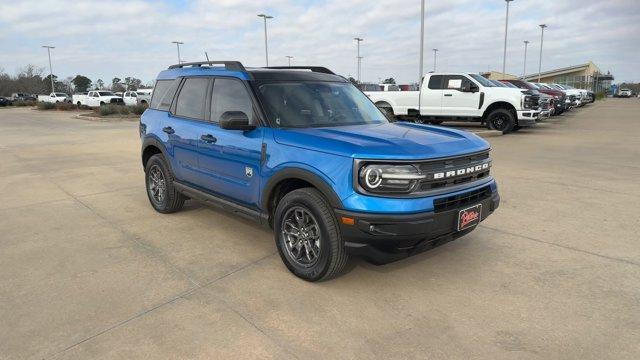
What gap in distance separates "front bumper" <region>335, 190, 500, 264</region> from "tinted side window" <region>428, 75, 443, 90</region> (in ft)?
42.8

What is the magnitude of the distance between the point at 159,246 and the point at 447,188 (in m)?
2.98

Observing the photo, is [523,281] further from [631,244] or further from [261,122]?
[261,122]

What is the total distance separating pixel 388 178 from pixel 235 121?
1499 mm

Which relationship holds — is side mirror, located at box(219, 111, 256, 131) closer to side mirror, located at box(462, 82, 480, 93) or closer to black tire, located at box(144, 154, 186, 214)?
black tire, located at box(144, 154, 186, 214)

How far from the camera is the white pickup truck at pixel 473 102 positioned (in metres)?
14.8

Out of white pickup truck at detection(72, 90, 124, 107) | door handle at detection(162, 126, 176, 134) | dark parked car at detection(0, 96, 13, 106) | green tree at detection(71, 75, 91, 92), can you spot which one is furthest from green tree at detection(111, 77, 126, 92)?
door handle at detection(162, 126, 176, 134)

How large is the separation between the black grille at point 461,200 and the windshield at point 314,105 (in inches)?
53.0

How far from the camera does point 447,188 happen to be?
3555 mm

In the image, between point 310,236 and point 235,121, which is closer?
point 310,236

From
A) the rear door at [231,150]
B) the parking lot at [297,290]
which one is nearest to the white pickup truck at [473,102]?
the parking lot at [297,290]

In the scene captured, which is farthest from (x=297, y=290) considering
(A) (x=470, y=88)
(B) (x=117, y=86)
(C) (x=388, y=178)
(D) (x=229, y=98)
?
(B) (x=117, y=86)

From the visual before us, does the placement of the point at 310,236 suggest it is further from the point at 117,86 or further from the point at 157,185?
the point at 117,86

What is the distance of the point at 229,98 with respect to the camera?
4625mm

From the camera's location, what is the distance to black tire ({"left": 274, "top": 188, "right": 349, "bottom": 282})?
3.51 m
